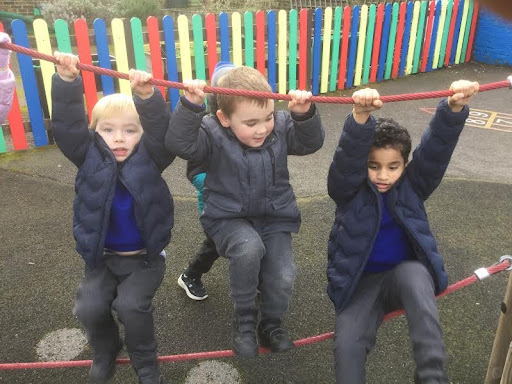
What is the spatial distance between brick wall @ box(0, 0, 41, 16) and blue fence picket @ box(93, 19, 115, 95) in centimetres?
866

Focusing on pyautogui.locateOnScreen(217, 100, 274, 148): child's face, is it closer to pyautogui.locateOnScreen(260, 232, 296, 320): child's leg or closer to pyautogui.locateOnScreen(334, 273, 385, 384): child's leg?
pyautogui.locateOnScreen(260, 232, 296, 320): child's leg

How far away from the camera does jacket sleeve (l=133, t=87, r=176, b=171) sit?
205 centimetres

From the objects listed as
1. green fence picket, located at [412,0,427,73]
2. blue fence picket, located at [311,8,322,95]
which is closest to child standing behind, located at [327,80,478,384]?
blue fence picket, located at [311,8,322,95]

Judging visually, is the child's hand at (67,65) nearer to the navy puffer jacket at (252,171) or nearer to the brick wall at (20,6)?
the navy puffer jacket at (252,171)

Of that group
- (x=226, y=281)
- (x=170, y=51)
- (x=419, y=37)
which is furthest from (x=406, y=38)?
(x=226, y=281)

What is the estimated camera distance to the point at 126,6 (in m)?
13.2

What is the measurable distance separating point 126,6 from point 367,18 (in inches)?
305

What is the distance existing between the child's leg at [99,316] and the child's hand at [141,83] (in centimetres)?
77

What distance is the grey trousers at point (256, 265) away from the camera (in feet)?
7.13

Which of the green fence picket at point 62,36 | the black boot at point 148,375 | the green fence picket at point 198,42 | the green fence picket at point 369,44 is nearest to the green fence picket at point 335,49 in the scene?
the green fence picket at point 369,44

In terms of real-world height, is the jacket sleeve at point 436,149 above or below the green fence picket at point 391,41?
above

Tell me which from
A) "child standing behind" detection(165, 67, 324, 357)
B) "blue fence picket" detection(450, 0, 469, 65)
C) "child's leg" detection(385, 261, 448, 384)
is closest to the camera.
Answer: "child's leg" detection(385, 261, 448, 384)

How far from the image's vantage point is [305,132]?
7.35 feet

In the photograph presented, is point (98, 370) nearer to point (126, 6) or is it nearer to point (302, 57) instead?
point (302, 57)
